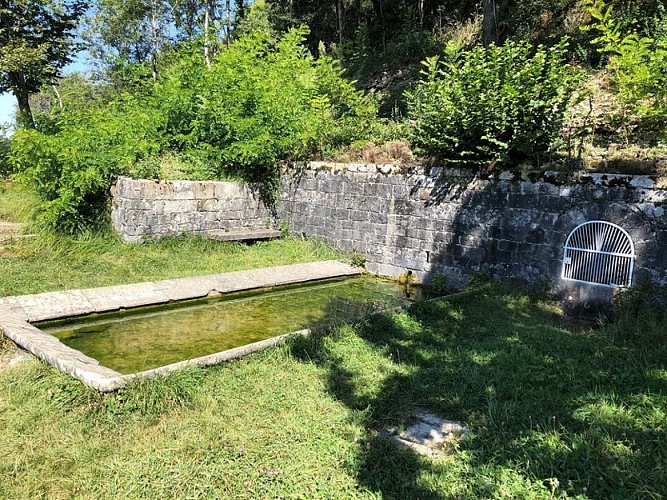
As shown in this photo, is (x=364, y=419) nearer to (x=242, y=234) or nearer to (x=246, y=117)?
(x=242, y=234)

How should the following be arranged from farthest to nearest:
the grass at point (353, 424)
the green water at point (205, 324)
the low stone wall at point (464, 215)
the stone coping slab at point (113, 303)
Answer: the low stone wall at point (464, 215), the green water at point (205, 324), the stone coping slab at point (113, 303), the grass at point (353, 424)

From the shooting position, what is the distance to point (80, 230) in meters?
8.22

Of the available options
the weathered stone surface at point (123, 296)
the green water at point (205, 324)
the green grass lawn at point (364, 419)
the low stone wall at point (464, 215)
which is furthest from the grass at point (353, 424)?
the weathered stone surface at point (123, 296)

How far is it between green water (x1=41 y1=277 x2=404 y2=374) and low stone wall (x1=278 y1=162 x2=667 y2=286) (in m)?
1.02

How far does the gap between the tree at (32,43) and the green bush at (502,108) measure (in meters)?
13.8

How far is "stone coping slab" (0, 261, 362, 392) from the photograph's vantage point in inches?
143

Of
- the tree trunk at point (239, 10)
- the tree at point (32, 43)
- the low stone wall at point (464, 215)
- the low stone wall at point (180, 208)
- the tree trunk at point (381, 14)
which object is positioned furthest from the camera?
the tree trunk at point (239, 10)

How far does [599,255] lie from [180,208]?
6.68 m

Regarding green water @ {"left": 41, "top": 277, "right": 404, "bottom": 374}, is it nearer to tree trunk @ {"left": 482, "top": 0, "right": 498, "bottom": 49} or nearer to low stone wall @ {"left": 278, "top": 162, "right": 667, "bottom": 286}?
low stone wall @ {"left": 278, "top": 162, "right": 667, "bottom": 286}

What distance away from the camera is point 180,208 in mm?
8656

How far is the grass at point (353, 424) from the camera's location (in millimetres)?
2559

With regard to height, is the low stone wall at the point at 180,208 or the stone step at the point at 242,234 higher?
the low stone wall at the point at 180,208

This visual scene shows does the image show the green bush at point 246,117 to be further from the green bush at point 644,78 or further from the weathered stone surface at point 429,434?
the weathered stone surface at point 429,434

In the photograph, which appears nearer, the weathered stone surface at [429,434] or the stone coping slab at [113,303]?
the weathered stone surface at [429,434]
